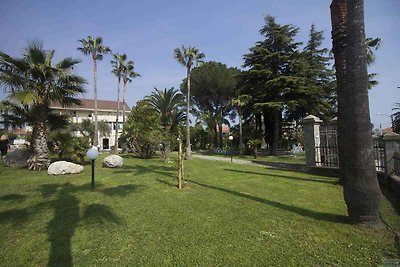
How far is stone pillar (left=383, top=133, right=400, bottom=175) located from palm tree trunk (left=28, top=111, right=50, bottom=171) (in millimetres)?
14493

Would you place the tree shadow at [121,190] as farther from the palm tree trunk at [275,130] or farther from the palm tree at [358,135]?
the palm tree trunk at [275,130]

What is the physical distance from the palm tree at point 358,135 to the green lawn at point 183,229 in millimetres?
402

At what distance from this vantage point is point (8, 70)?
12.2 metres

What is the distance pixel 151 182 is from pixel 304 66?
23141mm

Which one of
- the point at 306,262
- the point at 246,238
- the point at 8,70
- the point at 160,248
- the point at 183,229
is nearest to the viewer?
the point at 306,262

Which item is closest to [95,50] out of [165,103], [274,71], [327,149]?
[165,103]

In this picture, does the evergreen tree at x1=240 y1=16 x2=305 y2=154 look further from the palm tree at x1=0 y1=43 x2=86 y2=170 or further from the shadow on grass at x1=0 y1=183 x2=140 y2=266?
the shadow on grass at x1=0 y1=183 x2=140 y2=266

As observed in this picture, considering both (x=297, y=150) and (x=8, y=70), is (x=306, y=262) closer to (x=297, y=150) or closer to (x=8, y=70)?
(x=8, y=70)

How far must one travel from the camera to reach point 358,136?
199 inches

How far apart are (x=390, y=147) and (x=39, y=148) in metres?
14.8

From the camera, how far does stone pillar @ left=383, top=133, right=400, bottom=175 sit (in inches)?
354

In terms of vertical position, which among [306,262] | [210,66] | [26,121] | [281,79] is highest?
[210,66]

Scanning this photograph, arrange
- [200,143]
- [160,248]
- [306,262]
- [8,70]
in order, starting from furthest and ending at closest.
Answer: [200,143] < [8,70] < [160,248] < [306,262]

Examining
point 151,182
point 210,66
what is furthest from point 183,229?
point 210,66
